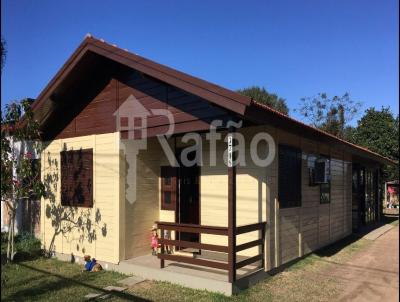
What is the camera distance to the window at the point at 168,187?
8672mm

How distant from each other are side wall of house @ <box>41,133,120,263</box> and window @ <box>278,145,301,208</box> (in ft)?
10.8

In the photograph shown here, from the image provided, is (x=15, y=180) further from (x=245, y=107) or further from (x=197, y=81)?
(x=245, y=107)

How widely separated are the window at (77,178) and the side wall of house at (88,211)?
130mm

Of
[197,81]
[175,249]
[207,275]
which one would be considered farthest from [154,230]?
[197,81]

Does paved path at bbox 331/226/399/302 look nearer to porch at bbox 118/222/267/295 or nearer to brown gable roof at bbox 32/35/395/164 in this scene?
porch at bbox 118/222/267/295

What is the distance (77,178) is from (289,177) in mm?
4709

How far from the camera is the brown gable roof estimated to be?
583cm

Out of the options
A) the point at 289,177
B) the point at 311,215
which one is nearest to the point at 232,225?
the point at 289,177

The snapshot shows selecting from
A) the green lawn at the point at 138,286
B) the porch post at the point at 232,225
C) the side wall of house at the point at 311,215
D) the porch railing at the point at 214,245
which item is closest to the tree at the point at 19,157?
the green lawn at the point at 138,286

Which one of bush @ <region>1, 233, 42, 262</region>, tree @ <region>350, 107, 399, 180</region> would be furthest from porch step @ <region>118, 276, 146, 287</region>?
tree @ <region>350, 107, 399, 180</region>

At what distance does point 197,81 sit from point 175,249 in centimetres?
409

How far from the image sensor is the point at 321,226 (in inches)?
394

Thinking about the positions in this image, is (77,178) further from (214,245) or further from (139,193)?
(214,245)

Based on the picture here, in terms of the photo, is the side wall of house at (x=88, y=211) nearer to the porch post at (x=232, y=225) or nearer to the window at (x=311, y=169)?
the porch post at (x=232, y=225)
